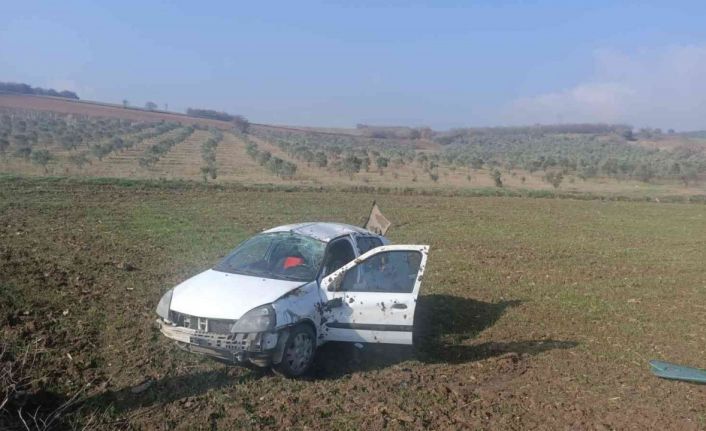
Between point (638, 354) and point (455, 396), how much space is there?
10.4 feet

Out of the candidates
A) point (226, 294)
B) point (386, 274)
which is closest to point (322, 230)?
point (386, 274)

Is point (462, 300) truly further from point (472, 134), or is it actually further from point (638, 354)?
point (472, 134)

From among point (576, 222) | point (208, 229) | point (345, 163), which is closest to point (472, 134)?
point (345, 163)

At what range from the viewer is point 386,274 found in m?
7.34

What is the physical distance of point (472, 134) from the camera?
136m

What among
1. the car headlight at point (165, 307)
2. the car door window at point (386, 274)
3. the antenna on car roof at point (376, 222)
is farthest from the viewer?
the antenna on car roof at point (376, 222)

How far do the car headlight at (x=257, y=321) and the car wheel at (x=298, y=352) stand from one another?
12.3 inches

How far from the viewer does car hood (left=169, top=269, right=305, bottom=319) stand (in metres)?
6.34

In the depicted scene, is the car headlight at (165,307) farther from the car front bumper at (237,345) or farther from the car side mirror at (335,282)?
the car side mirror at (335,282)

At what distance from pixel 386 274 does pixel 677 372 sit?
350 cm

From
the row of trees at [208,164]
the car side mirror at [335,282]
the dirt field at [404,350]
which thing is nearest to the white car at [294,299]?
the car side mirror at [335,282]

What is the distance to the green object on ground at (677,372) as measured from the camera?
22.9 feet

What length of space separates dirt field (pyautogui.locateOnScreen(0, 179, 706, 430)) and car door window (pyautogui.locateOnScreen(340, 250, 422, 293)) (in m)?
0.90

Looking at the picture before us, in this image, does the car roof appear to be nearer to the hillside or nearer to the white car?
the white car
